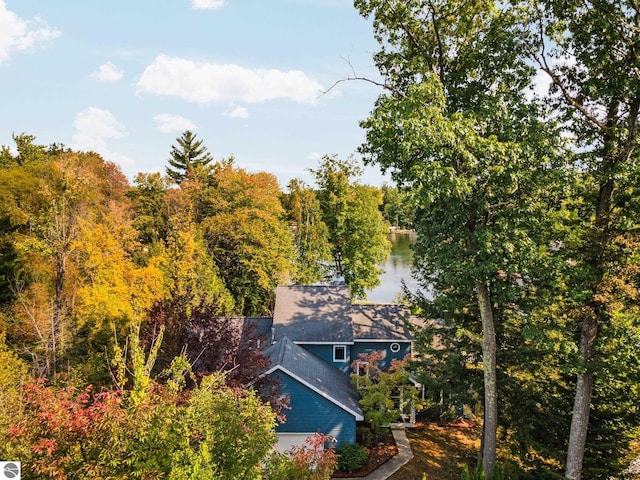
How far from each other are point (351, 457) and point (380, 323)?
23.9 feet

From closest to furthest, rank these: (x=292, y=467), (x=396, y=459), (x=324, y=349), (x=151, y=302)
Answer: (x=292, y=467) < (x=396, y=459) < (x=151, y=302) < (x=324, y=349)

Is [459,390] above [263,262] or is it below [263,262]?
below

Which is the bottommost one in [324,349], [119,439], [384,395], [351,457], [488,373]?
[351,457]

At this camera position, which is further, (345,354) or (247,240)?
(247,240)

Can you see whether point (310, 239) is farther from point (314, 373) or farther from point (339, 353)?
point (314, 373)

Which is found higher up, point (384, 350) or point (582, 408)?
point (582, 408)

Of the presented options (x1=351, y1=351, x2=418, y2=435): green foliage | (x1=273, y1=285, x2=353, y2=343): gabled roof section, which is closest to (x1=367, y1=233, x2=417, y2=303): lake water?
(x1=273, y1=285, x2=353, y2=343): gabled roof section

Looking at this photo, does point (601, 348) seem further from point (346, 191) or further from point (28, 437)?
point (346, 191)

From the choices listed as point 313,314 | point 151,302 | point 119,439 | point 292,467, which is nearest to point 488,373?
point 292,467

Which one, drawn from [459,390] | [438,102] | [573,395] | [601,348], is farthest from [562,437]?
[438,102]

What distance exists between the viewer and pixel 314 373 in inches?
669

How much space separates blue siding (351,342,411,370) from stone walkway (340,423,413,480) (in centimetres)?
318

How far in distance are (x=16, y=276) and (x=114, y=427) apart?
1751 centimetres

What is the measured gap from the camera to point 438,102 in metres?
10.2
